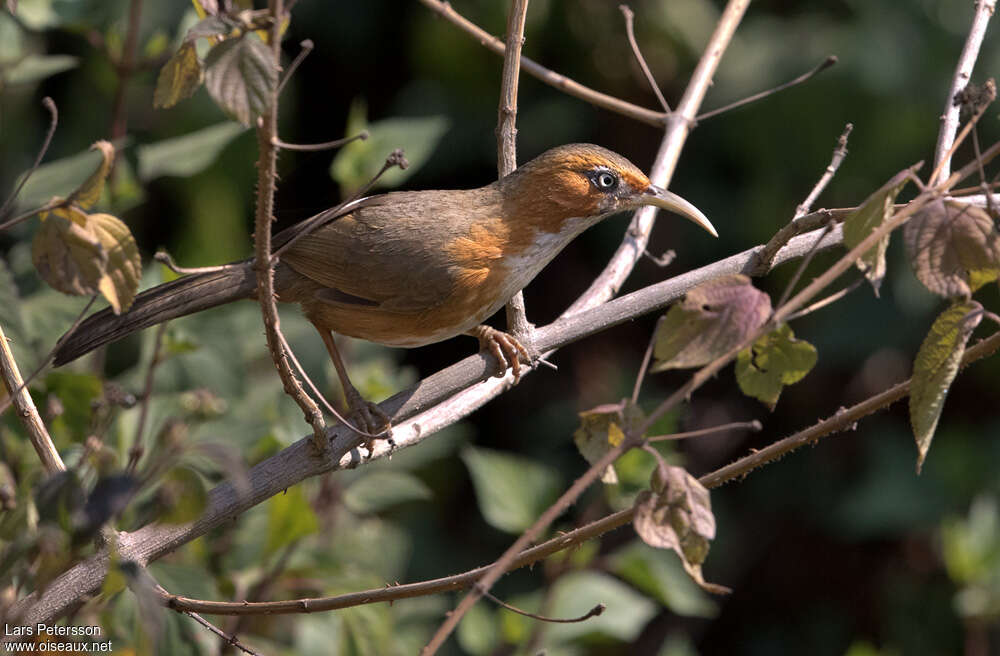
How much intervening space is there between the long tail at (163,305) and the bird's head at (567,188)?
0.99m

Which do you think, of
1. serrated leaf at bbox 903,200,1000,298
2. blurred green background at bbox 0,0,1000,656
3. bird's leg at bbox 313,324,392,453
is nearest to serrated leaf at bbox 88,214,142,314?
bird's leg at bbox 313,324,392,453

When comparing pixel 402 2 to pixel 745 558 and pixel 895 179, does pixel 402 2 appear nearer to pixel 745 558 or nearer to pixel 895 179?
pixel 745 558

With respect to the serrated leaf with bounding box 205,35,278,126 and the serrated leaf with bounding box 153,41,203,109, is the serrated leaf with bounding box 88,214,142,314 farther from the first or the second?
the serrated leaf with bounding box 205,35,278,126

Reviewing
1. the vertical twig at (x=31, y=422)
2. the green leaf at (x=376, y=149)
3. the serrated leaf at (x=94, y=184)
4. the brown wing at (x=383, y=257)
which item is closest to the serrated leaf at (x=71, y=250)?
the serrated leaf at (x=94, y=184)

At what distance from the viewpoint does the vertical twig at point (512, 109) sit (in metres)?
3.15

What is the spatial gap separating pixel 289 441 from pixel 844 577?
14.2 ft

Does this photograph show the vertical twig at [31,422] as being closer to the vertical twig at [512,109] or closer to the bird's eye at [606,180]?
the vertical twig at [512,109]

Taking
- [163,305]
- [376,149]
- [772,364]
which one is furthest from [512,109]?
[772,364]

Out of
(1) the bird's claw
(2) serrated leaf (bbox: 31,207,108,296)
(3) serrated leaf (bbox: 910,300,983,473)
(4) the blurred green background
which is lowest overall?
(4) the blurred green background

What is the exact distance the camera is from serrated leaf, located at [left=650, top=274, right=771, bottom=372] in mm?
1863

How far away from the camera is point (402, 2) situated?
633 cm

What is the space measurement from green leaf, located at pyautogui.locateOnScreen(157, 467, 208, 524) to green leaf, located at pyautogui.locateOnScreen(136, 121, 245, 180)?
7.50ft

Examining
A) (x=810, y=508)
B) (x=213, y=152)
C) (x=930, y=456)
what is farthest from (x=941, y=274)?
(x=810, y=508)

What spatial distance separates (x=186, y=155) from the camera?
3.90 metres
